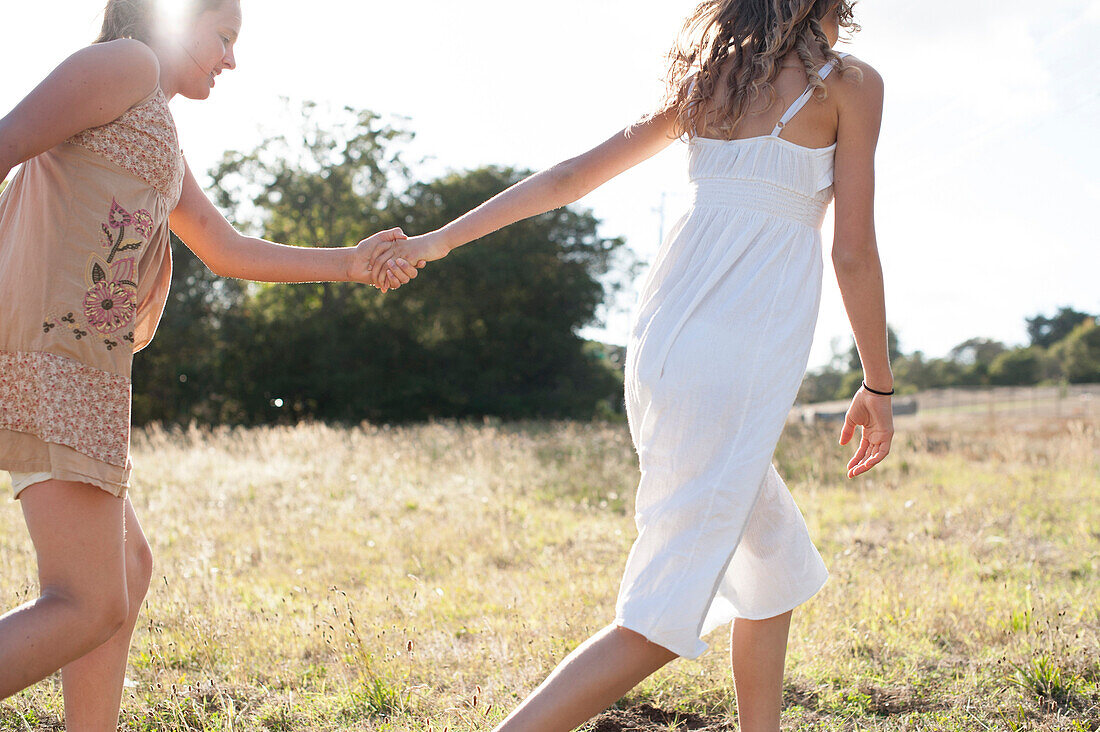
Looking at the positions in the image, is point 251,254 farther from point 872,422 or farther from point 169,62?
point 872,422

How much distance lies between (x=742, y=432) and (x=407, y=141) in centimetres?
2743

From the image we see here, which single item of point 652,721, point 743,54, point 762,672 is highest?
point 743,54

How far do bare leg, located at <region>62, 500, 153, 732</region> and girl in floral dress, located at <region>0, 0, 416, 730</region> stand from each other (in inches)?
13.7

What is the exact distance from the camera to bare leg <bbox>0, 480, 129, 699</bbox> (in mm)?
1591

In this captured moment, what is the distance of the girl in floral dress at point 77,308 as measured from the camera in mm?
1632

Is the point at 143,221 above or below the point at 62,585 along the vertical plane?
above

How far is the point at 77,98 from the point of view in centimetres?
165

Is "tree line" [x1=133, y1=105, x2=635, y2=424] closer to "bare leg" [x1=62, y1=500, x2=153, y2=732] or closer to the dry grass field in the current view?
the dry grass field

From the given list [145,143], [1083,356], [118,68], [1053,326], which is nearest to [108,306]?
[145,143]

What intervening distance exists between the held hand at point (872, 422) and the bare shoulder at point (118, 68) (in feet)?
5.99

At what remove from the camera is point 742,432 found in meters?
1.79

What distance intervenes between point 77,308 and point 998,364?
92.4 metres

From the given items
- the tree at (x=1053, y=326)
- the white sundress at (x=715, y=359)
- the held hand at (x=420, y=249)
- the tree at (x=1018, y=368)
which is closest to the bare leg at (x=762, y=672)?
the white sundress at (x=715, y=359)

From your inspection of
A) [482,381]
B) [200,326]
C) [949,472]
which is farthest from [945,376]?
[949,472]
